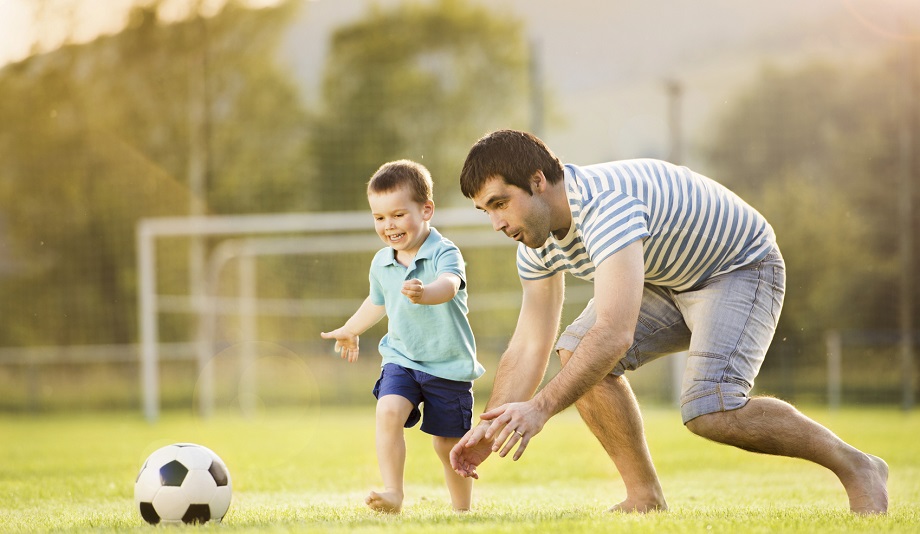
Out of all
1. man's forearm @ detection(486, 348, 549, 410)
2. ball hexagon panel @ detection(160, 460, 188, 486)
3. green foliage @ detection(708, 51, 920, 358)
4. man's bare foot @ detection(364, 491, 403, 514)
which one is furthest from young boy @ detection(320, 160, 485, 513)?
green foliage @ detection(708, 51, 920, 358)

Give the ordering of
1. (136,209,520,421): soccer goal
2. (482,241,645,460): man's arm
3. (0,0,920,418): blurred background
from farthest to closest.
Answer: (0,0,920,418): blurred background
(136,209,520,421): soccer goal
(482,241,645,460): man's arm

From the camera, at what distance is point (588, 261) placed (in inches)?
173

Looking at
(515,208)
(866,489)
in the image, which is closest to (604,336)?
(515,208)

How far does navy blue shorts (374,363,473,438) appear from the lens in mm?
4578

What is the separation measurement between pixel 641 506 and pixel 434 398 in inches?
37.2

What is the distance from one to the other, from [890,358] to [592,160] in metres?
8.24

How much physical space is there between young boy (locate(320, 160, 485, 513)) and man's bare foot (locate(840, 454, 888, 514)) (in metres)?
1.52

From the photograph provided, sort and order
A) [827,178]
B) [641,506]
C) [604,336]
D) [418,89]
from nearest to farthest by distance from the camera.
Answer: [604,336] → [641,506] → [827,178] → [418,89]

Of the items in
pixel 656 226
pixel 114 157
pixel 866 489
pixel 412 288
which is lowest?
pixel 866 489

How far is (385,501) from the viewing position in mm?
4254

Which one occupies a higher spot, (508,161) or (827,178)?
(508,161)

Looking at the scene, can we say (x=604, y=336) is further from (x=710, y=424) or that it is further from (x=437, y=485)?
(x=437, y=485)

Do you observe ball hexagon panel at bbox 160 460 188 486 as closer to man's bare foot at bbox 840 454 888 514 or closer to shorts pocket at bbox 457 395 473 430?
shorts pocket at bbox 457 395 473 430

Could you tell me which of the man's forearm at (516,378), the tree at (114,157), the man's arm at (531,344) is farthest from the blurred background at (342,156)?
the man's forearm at (516,378)
